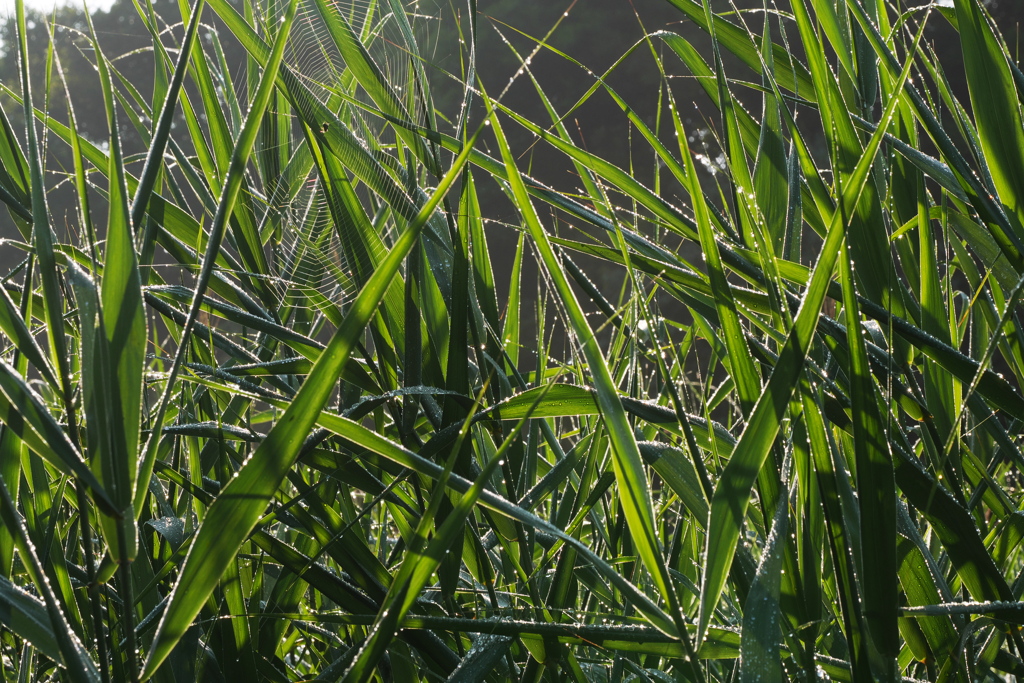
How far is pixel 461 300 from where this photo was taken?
42 cm

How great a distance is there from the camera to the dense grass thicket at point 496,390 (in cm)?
28

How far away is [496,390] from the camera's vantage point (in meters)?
0.52

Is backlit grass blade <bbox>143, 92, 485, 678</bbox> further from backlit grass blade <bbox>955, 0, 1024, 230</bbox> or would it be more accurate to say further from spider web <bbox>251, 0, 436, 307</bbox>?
backlit grass blade <bbox>955, 0, 1024, 230</bbox>

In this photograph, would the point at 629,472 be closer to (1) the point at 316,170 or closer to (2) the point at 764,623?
(2) the point at 764,623

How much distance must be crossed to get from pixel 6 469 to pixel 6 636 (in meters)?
0.18

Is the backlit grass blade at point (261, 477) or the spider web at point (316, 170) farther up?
the spider web at point (316, 170)

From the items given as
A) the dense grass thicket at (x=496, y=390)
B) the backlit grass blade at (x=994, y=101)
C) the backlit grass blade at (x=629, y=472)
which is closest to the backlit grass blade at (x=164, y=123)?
the dense grass thicket at (x=496, y=390)

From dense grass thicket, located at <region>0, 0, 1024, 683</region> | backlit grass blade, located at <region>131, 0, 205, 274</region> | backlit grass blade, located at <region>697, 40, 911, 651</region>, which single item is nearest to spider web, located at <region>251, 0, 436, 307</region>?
dense grass thicket, located at <region>0, 0, 1024, 683</region>

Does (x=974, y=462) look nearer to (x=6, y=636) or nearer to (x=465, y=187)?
(x=465, y=187)

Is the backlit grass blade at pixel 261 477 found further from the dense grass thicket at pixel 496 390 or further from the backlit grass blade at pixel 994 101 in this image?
the backlit grass blade at pixel 994 101

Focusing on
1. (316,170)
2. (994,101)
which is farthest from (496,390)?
(994,101)

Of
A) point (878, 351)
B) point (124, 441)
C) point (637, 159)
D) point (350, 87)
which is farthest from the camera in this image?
point (637, 159)

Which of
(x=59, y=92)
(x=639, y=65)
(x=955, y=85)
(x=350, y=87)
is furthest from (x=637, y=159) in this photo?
(x=350, y=87)

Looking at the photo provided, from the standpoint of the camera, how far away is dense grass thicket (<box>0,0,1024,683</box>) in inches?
11.2
